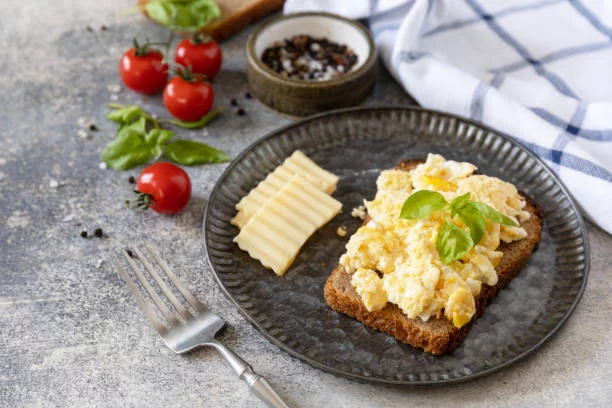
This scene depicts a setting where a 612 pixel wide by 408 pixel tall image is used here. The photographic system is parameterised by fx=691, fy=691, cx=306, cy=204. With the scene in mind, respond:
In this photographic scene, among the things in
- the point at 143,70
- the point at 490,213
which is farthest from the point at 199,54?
the point at 490,213

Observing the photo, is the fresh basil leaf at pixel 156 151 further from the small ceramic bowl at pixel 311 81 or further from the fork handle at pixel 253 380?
the fork handle at pixel 253 380

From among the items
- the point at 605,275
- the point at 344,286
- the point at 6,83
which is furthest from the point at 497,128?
the point at 6,83

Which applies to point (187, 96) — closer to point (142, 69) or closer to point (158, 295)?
point (142, 69)

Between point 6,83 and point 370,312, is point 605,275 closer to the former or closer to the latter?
point 370,312

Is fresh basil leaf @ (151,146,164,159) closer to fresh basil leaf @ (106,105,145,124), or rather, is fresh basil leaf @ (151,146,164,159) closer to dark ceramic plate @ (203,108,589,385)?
fresh basil leaf @ (106,105,145,124)

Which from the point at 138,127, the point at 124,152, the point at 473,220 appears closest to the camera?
the point at 473,220

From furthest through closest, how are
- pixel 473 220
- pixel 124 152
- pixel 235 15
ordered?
pixel 235 15 < pixel 124 152 < pixel 473 220
